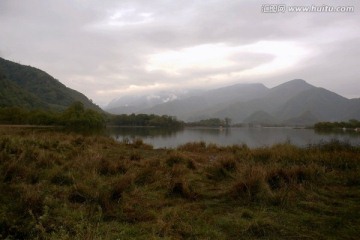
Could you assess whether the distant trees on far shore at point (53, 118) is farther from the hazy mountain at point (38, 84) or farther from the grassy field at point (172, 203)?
the hazy mountain at point (38, 84)

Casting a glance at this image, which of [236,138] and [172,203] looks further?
[236,138]

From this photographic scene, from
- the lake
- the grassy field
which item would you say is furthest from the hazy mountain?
the grassy field

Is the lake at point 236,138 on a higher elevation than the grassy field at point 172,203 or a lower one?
lower

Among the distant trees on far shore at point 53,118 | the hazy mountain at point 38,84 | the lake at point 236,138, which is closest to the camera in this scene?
the lake at point 236,138

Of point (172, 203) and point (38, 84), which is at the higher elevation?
point (38, 84)

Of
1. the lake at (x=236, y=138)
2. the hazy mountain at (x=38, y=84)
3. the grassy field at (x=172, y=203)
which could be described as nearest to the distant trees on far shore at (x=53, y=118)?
the lake at (x=236, y=138)

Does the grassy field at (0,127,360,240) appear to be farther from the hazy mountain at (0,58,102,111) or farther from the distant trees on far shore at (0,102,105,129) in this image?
the hazy mountain at (0,58,102,111)

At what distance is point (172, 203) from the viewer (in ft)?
18.6

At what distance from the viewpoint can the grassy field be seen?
13.6 feet

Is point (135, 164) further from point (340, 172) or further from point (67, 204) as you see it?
point (340, 172)

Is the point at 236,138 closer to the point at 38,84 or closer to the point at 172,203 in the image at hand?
the point at 172,203

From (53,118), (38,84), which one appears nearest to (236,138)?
(53,118)

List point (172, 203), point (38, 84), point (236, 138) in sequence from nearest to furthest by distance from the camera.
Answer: point (172, 203), point (236, 138), point (38, 84)

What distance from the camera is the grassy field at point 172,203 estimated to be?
4156mm
